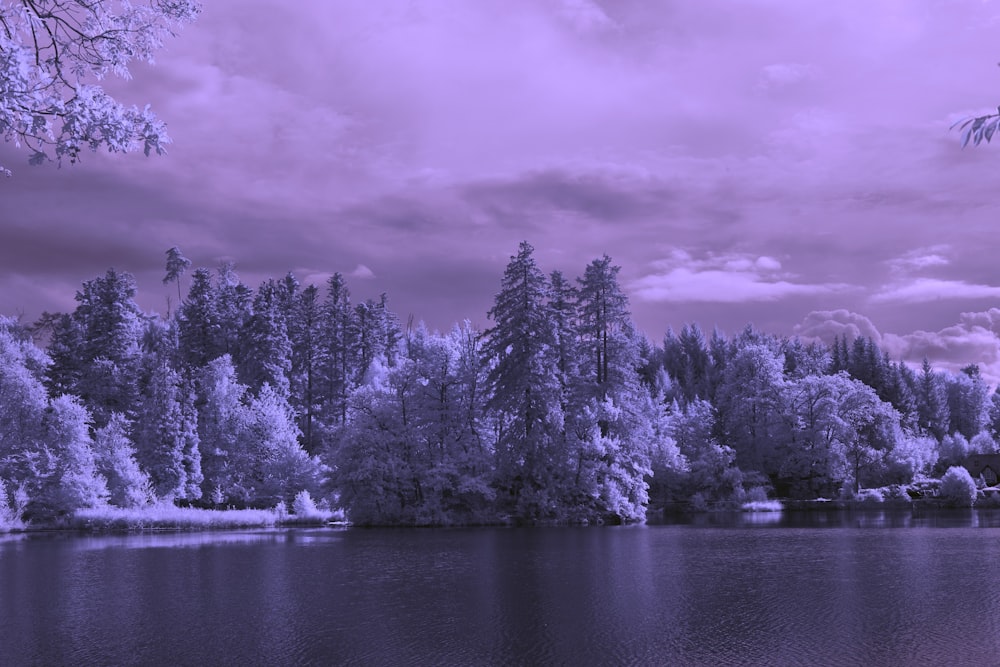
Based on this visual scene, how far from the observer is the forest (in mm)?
56875

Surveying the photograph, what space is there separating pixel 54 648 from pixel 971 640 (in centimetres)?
2023

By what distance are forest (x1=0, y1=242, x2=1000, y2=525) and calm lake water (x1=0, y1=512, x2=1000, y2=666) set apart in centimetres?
1594

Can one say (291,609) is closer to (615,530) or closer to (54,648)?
(54,648)

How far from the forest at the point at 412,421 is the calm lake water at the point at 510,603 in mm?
15944

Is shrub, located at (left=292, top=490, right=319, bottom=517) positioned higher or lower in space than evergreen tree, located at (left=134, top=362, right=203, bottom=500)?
lower

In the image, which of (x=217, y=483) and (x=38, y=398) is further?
(x=217, y=483)

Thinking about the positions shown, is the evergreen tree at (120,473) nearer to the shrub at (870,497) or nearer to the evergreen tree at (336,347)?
the evergreen tree at (336,347)

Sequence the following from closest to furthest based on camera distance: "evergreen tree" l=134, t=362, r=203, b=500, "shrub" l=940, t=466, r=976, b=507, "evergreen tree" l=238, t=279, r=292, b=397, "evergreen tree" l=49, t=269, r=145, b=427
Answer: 1. "evergreen tree" l=134, t=362, r=203, b=500
2. "evergreen tree" l=49, t=269, r=145, b=427
3. "shrub" l=940, t=466, r=976, b=507
4. "evergreen tree" l=238, t=279, r=292, b=397

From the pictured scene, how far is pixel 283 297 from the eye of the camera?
106 m

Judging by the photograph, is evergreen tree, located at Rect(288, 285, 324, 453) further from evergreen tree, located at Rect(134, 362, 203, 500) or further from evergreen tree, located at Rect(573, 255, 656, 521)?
evergreen tree, located at Rect(573, 255, 656, 521)

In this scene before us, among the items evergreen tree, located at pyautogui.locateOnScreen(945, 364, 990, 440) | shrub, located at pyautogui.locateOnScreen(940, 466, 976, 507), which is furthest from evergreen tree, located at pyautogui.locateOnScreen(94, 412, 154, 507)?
evergreen tree, located at pyautogui.locateOnScreen(945, 364, 990, 440)

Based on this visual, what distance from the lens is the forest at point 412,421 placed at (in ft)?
187

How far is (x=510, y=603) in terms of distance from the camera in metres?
23.6

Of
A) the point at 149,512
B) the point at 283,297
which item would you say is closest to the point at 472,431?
the point at 149,512
